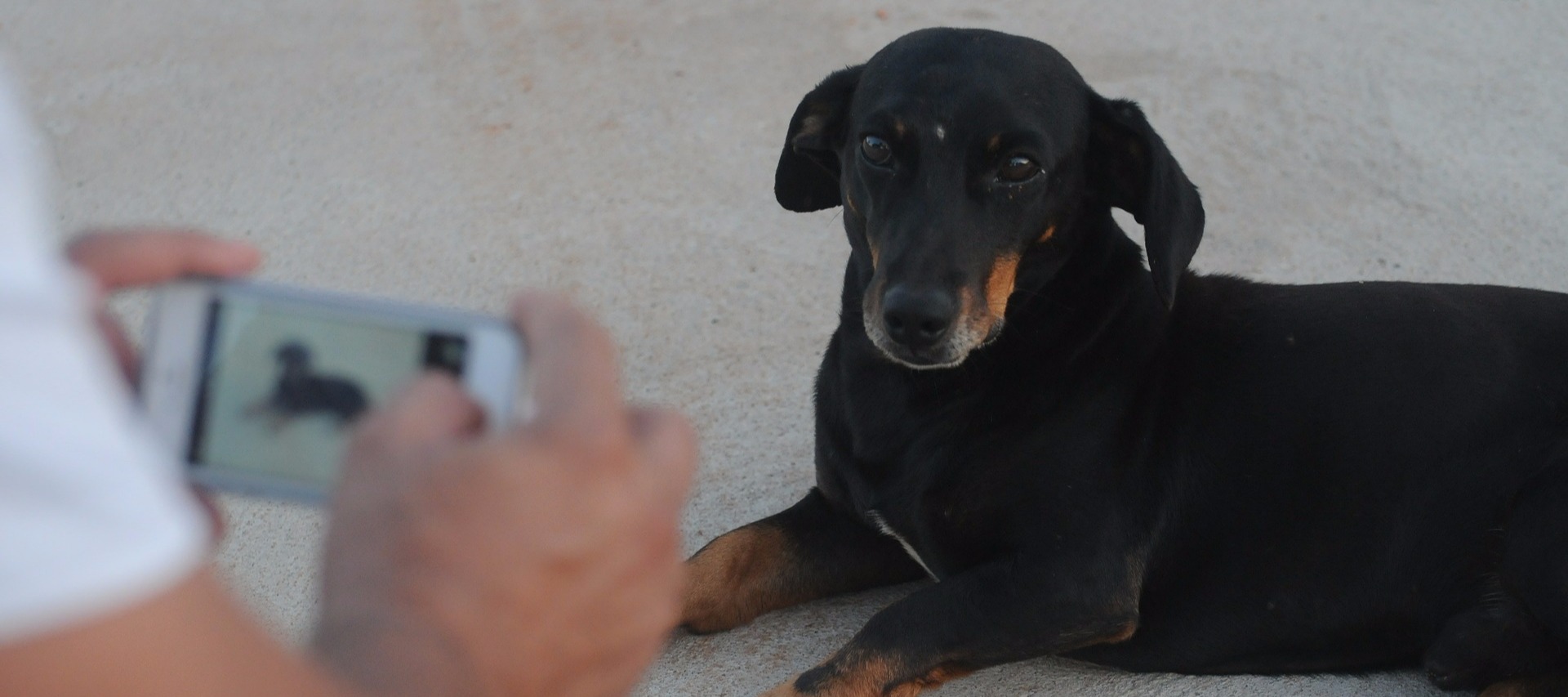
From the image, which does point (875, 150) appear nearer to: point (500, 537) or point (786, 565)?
point (786, 565)

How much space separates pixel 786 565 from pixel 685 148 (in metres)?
2.50

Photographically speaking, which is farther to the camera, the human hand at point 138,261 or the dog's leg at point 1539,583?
the dog's leg at point 1539,583

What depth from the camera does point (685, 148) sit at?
16.9ft

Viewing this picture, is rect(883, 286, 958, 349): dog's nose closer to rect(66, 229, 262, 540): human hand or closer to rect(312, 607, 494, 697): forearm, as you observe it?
rect(66, 229, 262, 540): human hand

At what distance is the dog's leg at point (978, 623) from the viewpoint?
261 cm

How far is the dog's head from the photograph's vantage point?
2652 millimetres

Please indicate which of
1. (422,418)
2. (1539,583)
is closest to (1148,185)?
(1539,583)

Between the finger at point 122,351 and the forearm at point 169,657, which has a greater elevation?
the forearm at point 169,657

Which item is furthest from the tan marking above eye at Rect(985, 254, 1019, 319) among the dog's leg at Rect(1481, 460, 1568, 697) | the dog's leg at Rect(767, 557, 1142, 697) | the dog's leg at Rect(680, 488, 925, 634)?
the dog's leg at Rect(1481, 460, 1568, 697)

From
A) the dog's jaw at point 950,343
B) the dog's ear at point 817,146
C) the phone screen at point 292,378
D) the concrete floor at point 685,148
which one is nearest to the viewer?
the phone screen at point 292,378

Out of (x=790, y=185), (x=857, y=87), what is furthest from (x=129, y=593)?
(x=790, y=185)

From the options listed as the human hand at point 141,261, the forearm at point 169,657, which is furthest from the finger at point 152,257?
the forearm at point 169,657

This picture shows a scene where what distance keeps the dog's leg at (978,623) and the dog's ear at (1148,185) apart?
0.60 metres

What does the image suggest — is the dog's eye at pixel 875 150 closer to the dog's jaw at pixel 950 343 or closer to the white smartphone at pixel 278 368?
the dog's jaw at pixel 950 343
